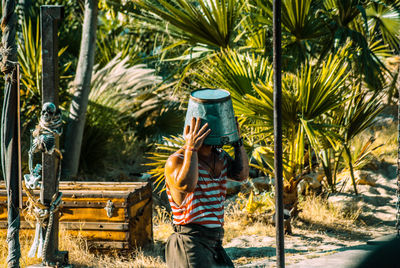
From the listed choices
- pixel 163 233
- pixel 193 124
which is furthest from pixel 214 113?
pixel 163 233

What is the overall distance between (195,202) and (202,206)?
0.15 ft

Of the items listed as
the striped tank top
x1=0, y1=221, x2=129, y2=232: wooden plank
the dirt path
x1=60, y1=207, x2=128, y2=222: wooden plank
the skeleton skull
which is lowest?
the dirt path

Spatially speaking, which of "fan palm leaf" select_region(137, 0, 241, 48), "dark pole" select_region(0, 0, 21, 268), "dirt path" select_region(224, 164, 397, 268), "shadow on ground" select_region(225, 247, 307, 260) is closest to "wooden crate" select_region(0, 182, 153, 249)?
"shadow on ground" select_region(225, 247, 307, 260)

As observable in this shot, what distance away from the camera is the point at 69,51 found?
988cm

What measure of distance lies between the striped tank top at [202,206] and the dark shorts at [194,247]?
0.04 metres

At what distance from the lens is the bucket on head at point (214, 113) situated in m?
2.74

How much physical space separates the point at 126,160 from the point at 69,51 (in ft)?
8.08

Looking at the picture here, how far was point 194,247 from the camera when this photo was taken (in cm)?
272

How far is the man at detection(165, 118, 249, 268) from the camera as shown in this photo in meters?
2.63

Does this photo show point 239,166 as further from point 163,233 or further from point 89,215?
point 163,233

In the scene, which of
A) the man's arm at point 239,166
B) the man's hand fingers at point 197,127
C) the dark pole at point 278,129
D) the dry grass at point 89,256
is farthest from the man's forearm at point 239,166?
the dry grass at point 89,256

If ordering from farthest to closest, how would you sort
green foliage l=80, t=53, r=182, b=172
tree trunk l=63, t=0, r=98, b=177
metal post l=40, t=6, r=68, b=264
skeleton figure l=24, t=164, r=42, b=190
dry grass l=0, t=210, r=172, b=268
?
green foliage l=80, t=53, r=182, b=172 → tree trunk l=63, t=0, r=98, b=177 → dry grass l=0, t=210, r=172, b=268 → skeleton figure l=24, t=164, r=42, b=190 → metal post l=40, t=6, r=68, b=264

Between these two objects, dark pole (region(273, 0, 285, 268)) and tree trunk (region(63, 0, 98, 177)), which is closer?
dark pole (region(273, 0, 285, 268))

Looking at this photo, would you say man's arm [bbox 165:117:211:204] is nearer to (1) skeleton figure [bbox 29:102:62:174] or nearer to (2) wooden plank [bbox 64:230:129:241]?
(1) skeleton figure [bbox 29:102:62:174]
